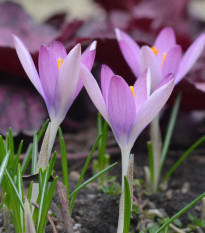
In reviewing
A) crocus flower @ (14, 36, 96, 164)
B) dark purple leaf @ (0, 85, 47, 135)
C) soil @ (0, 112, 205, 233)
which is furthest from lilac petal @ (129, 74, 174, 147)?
dark purple leaf @ (0, 85, 47, 135)

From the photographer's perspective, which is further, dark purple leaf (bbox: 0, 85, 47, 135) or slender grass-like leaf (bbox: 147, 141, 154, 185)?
dark purple leaf (bbox: 0, 85, 47, 135)

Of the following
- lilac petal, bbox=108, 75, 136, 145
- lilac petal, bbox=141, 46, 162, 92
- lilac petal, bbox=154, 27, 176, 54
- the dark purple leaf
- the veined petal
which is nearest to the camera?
lilac petal, bbox=108, 75, 136, 145

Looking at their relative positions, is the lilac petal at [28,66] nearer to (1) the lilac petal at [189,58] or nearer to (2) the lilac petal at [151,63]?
(2) the lilac petal at [151,63]

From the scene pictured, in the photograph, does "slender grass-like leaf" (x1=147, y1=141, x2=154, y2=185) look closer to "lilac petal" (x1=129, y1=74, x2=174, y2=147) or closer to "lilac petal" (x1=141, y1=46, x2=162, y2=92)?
"lilac petal" (x1=141, y1=46, x2=162, y2=92)

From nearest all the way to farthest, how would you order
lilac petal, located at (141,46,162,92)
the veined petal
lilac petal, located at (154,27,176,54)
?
the veined petal < lilac petal, located at (141,46,162,92) < lilac petal, located at (154,27,176,54)

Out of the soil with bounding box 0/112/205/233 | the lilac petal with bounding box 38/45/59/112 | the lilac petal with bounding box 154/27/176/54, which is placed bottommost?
the soil with bounding box 0/112/205/233

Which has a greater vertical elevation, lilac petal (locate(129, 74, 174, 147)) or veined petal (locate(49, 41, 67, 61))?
veined petal (locate(49, 41, 67, 61))

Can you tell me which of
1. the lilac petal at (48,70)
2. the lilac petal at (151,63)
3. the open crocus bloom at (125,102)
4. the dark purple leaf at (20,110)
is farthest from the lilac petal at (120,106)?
the dark purple leaf at (20,110)

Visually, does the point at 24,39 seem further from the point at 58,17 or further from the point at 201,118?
the point at 201,118
